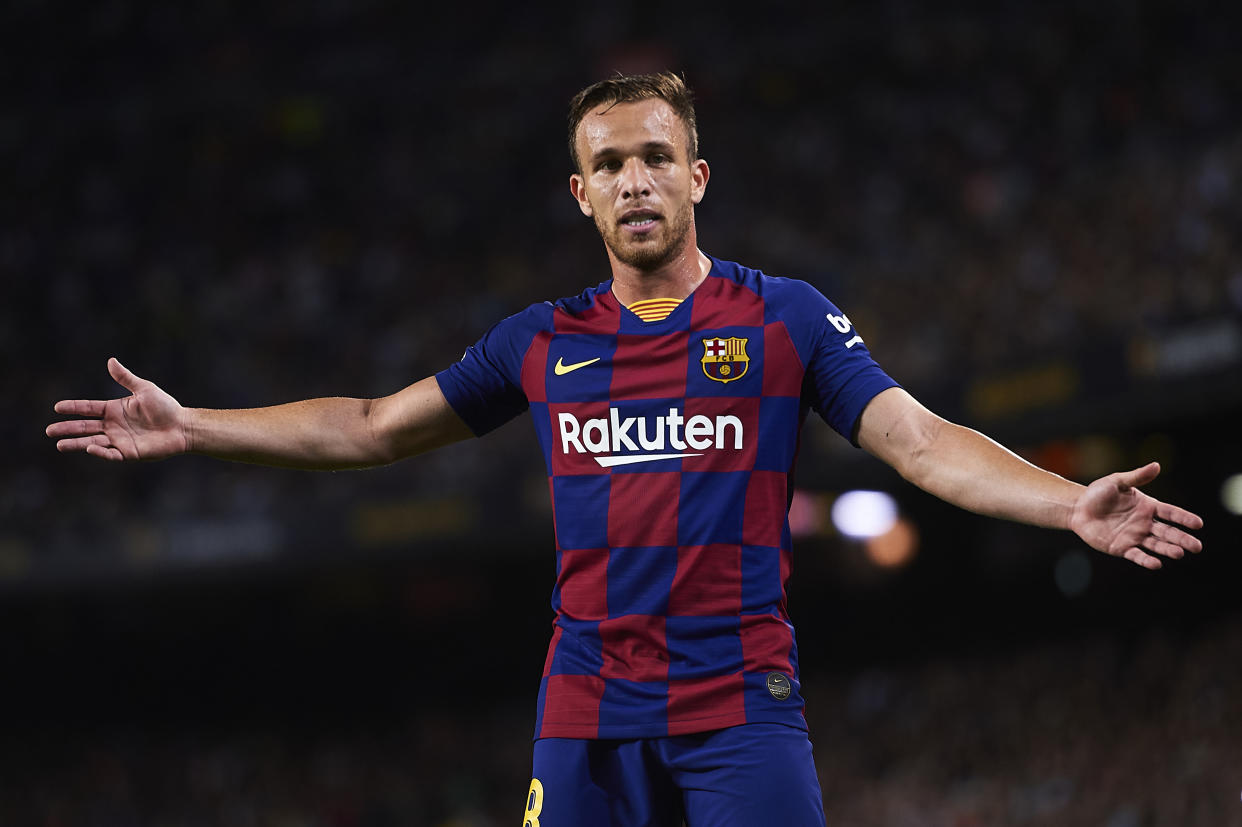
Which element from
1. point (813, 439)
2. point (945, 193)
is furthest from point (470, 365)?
point (945, 193)

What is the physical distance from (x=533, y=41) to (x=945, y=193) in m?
10.00

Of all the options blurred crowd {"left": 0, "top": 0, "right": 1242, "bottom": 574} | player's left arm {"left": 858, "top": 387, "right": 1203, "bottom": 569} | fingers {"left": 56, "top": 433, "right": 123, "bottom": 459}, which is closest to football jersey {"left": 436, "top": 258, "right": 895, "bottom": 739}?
player's left arm {"left": 858, "top": 387, "right": 1203, "bottom": 569}

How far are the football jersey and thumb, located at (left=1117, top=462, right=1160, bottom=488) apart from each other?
67 centimetres

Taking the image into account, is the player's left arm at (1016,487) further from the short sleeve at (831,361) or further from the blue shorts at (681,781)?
the blue shorts at (681,781)

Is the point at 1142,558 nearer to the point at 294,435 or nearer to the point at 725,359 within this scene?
the point at 725,359

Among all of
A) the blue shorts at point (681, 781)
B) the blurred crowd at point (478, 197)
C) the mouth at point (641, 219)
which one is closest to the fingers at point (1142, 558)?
the blue shorts at point (681, 781)

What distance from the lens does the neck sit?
3578 millimetres

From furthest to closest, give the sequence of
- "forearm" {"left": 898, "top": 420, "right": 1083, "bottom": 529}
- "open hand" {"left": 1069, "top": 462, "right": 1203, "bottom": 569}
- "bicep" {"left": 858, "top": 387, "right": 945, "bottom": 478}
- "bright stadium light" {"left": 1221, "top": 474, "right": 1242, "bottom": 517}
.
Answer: "bright stadium light" {"left": 1221, "top": 474, "right": 1242, "bottom": 517} < "bicep" {"left": 858, "top": 387, "right": 945, "bottom": 478} < "forearm" {"left": 898, "top": 420, "right": 1083, "bottom": 529} < "open hand" {"left": 1069, "top": 462, "right": 1203, "bottom": 569}

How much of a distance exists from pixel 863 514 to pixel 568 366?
50.4 feet

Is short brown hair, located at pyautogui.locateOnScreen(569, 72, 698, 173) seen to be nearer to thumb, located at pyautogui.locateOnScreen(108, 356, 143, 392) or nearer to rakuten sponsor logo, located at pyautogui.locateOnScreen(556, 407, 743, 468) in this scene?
rakuten sponsor logo, located at pyautogui.locateOnScreen(556, 407, 743, 468)

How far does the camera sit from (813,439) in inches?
637

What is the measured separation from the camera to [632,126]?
3.52 meters

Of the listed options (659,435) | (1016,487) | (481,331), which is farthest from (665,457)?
(481,331)

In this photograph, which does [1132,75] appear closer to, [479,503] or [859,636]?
[859,636]
